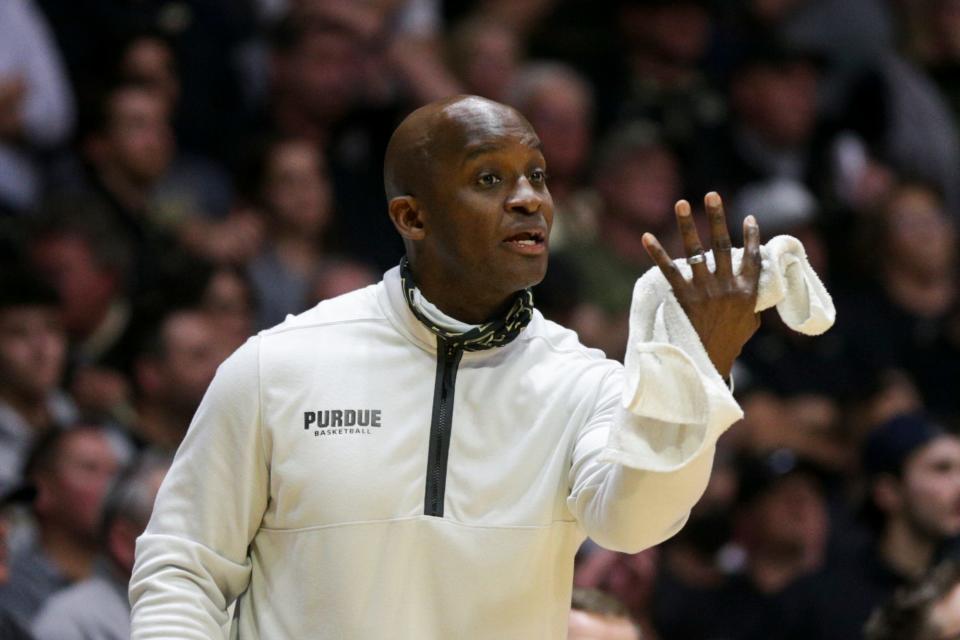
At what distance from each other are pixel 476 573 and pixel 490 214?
0.61 meters

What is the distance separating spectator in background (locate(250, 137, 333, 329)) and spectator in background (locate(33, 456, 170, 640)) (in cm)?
169

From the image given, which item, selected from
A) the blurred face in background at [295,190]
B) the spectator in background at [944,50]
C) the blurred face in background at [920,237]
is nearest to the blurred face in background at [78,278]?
the blurred face in background at [295,190]

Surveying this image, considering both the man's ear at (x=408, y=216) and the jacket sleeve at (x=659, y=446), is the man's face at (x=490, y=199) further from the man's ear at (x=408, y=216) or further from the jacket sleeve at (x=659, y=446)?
the jacket sleeve at (x=659, y=446)

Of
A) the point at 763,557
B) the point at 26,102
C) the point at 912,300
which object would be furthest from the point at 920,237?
the point at 26,102

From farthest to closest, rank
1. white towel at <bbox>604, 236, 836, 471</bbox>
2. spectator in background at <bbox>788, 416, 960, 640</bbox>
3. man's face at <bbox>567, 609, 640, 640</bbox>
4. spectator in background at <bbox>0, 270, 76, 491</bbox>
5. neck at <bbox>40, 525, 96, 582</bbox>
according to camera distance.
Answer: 1. spectator in background at <bbox>788, 416, 960, 640</bbox>
2. spectator in background at <bbox>0, 270, 76, 491</bbox>
3. neck at <bbox>40, 525, 96, 582</bbox>
4. man's face at <bbox>567, 609, 640, 640</bbox>
5. white towel at <bbox>604, 236, 836, 471</bbox>

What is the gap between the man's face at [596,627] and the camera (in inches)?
156

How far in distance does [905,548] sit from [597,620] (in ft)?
7.17

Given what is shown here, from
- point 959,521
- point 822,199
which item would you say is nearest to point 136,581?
point 959,521

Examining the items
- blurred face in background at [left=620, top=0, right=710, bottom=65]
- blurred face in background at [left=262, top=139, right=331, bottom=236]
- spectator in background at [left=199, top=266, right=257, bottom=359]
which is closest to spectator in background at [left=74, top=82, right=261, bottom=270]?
blurred face in background at [left=262, top=139, right=331, bottom=236]

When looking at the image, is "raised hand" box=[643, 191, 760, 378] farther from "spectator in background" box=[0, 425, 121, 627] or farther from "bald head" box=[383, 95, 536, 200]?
"spectator in background" box=[0, 425, 121, 627]

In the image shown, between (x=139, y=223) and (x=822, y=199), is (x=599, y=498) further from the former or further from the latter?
(x=822, y=199)

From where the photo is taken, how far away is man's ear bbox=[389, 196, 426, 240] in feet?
10.0

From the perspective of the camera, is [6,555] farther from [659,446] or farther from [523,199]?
[659,446]

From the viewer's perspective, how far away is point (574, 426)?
298cm
